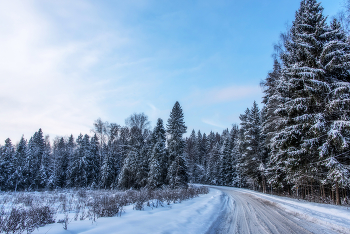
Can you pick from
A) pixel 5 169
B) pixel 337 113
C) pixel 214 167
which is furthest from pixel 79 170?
pixel 337 113

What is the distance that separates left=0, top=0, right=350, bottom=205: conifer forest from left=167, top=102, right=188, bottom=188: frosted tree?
16 cm

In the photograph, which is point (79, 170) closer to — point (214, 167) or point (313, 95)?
point (214, 167)

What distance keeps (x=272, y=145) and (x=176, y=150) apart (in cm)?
1564

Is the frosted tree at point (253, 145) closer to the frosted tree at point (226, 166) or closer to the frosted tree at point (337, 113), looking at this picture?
the frosted tree at point (226, 166)

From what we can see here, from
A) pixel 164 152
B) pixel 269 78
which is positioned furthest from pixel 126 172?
pixel 269 78

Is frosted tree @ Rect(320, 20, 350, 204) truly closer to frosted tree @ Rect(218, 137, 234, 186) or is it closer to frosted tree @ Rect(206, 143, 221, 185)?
frosted tree @ Rect(218, 137, 234, 186)

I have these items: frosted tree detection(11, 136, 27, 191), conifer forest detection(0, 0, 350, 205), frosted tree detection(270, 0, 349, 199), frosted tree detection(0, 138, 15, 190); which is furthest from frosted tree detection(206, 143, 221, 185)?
frosted tree detection(0, 138, 15, 190)

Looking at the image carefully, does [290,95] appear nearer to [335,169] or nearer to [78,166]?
[335,169]

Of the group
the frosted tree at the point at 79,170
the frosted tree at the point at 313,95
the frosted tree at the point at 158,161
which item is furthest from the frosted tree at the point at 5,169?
the frosted tree at the point at 313,95

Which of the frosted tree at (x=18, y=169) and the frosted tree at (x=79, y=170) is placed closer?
the frosted tree at (x=18, y=169)

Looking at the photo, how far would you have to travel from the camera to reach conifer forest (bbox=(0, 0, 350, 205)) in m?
12.8

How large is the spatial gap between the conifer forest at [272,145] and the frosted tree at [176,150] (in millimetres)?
158

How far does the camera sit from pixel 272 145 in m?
16.7

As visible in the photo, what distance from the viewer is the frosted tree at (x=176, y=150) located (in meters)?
28.3
